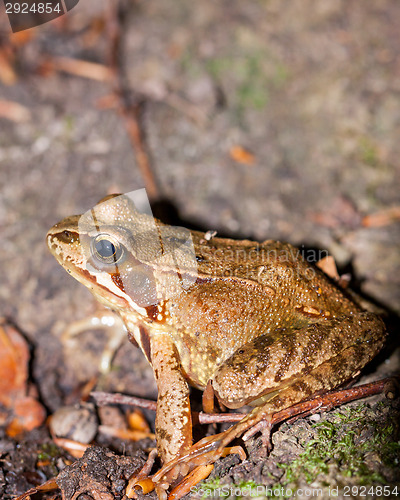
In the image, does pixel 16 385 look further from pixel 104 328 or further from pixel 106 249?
pixel 106 249

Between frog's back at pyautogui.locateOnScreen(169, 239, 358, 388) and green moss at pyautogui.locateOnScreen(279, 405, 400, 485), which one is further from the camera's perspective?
frog's back at pyautogui.locateOnScreen(169, 239, 358, 388)

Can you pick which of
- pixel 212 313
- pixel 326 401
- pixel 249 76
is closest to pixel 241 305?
pixel 212 313

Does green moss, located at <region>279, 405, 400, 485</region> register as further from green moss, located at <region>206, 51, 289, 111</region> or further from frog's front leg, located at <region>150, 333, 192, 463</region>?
green moss, located at <region>206, 51, 289, 111</region>

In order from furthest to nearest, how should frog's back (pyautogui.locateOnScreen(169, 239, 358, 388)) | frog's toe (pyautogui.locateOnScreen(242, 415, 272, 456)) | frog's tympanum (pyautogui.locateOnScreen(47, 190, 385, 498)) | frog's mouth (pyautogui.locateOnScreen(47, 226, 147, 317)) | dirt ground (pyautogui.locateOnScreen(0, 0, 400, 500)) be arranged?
1. dirt ground (pyautogui.locateOnScreen(0, 0, 400, 500))
2. frog's mouth (pyautogui.locateOnScreen(47, 226, 147, 317))
3. frog's back (pyautogui.locateOnScreen(169, 239, 358, 388))
4. frog's tympanum (pyautogui.locateOnScreen(47, 190, 385, 498))
5. frog's toe (pyautogui.locateOnScreen(242, 415, 272, 456))

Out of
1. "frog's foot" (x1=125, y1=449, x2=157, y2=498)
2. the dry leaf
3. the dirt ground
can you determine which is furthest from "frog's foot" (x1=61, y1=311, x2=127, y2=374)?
the dry leaf

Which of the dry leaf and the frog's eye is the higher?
the frog's eye

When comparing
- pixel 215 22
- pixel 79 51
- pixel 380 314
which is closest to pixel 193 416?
pixel 380 314

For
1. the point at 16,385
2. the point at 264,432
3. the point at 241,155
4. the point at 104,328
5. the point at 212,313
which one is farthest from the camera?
the point at 241,155
